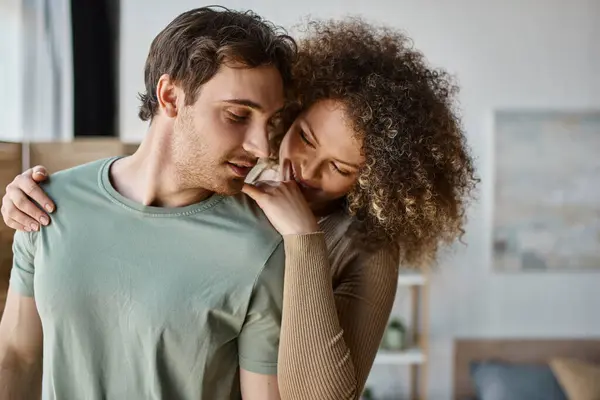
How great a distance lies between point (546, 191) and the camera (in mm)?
2900

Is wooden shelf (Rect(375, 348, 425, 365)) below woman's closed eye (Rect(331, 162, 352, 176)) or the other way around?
below

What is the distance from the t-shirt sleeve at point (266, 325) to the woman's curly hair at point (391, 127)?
0.20m

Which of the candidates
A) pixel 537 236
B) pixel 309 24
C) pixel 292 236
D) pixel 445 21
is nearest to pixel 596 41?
pixel 445 21

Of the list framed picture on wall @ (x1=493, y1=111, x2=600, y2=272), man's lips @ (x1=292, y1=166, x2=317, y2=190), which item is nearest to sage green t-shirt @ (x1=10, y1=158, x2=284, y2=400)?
man's lips @ (x1=292, y1=166, x2=317, y2=190)

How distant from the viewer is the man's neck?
3.09 feet

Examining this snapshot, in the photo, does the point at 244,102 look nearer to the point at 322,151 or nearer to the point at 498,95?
the point at 322,151

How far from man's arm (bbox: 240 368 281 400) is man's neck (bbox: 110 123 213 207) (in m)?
0.27

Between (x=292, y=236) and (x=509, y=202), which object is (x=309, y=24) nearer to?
(x=292, y=236)

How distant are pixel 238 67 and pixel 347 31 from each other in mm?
375

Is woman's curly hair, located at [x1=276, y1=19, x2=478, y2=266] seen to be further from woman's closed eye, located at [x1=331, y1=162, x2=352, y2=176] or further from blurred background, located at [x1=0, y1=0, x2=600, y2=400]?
blurred background, located at [x1=0, y1=0, x2=600, y2=400]

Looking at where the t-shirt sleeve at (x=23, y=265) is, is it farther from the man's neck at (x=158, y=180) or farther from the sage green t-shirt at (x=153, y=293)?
the man's neck at (x=158, y=180)

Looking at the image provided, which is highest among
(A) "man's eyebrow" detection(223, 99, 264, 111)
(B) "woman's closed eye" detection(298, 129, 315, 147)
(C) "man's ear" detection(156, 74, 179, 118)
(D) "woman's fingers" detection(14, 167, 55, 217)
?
(C) "man's ear" detection(156, 74, 179, 118)

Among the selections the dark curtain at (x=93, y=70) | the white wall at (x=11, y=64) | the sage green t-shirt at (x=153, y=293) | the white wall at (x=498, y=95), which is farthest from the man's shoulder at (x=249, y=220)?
the white wall at (x=498, y=95)

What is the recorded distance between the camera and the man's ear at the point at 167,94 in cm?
91
